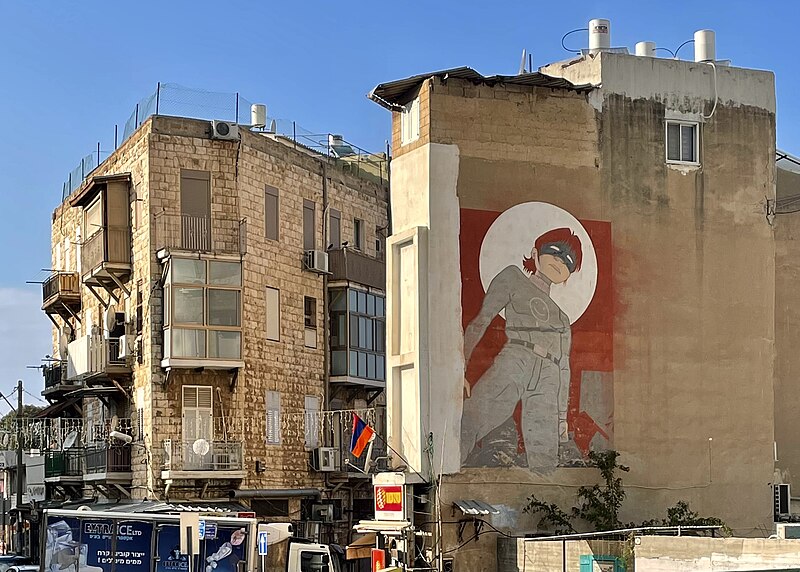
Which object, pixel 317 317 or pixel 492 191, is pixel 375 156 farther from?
pixel 492 191

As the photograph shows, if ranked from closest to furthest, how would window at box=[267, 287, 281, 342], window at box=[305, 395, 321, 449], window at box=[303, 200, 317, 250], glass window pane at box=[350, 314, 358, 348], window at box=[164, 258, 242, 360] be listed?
window at box=[164, 258, 242, 360], window at box=[267, 287, 281, 342], window at box=[305, 395, 321, 449], window at box=[303, 200, 317, 250], glass window pane at box=[350, 314, 358, 348]

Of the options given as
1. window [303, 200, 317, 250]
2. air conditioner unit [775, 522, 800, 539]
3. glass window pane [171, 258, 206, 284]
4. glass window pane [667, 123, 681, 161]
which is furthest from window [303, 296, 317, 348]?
air conditioner unit [775, 522, 800, 539]

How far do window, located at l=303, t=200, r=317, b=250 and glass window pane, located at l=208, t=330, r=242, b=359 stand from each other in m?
5.28

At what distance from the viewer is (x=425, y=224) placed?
30.0 m

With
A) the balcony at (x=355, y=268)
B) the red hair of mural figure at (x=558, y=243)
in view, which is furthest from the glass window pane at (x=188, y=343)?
the red hair of mural figure at (x=558, y=243)

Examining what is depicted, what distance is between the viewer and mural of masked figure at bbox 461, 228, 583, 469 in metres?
30.1

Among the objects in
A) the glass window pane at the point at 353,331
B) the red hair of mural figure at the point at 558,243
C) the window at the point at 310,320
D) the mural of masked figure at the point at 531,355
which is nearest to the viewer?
the mural of masked figure at the point at 531,355

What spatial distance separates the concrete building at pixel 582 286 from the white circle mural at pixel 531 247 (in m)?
0.05

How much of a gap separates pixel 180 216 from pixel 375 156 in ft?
39.4

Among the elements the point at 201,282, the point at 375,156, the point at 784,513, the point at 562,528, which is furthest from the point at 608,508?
A: the point at 375,156

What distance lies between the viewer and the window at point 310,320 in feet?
149

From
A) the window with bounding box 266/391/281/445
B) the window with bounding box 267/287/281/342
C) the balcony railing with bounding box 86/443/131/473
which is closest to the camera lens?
the balcony railing with bounding box 86/443/131/473

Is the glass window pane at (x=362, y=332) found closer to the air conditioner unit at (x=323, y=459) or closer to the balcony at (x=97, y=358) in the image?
the air conditioner unit at (x=323, y=459)

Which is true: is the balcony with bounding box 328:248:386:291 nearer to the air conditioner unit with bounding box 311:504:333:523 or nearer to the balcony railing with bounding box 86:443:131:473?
the air conditioner unit with bounding box 311:504:333:523
